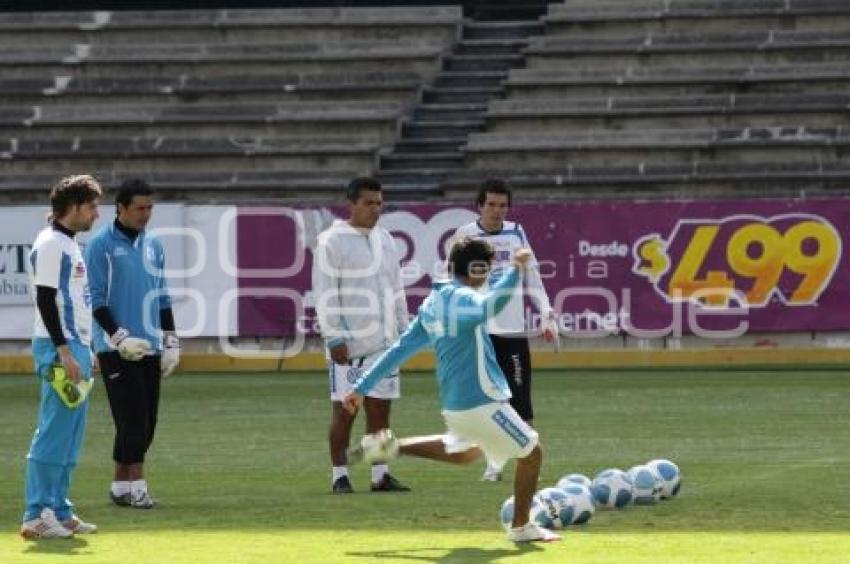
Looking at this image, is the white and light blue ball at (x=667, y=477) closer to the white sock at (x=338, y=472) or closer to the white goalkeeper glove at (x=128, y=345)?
the white sock at (x=338, y=472)

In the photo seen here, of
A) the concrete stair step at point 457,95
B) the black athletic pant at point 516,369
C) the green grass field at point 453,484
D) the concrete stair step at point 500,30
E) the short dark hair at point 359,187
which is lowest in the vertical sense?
the green grass field at point 453,484

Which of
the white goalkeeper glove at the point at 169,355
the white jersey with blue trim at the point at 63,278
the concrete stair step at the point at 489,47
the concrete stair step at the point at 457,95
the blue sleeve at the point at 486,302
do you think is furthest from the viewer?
the concrete stair step at the point at 489,47

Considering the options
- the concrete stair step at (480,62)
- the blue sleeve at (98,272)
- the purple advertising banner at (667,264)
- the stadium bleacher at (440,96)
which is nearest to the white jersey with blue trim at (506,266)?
the blue sleeve at (98,272)

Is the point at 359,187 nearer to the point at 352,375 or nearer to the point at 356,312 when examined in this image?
the point at 356,312

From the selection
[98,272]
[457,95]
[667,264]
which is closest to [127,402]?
[98,272]

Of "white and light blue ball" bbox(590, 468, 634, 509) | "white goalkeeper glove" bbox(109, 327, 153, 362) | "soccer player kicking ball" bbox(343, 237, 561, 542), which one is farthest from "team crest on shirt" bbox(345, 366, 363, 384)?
"soccer player kicking ball" bbox(343, 237, 561, 542)

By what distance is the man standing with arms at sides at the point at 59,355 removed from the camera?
11930 millimetres

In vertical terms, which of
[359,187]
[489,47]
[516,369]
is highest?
[489,47]

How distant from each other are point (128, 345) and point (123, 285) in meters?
0.58

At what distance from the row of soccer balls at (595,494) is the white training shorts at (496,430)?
385 millimetres

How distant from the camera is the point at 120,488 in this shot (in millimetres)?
13781

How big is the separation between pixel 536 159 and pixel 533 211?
4.80 meters

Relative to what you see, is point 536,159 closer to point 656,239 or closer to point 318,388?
point 656,239

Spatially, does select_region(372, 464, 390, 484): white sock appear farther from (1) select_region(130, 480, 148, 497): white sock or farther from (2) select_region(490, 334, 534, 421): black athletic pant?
(1) select_region(130, 480, 148, 497): white sock
